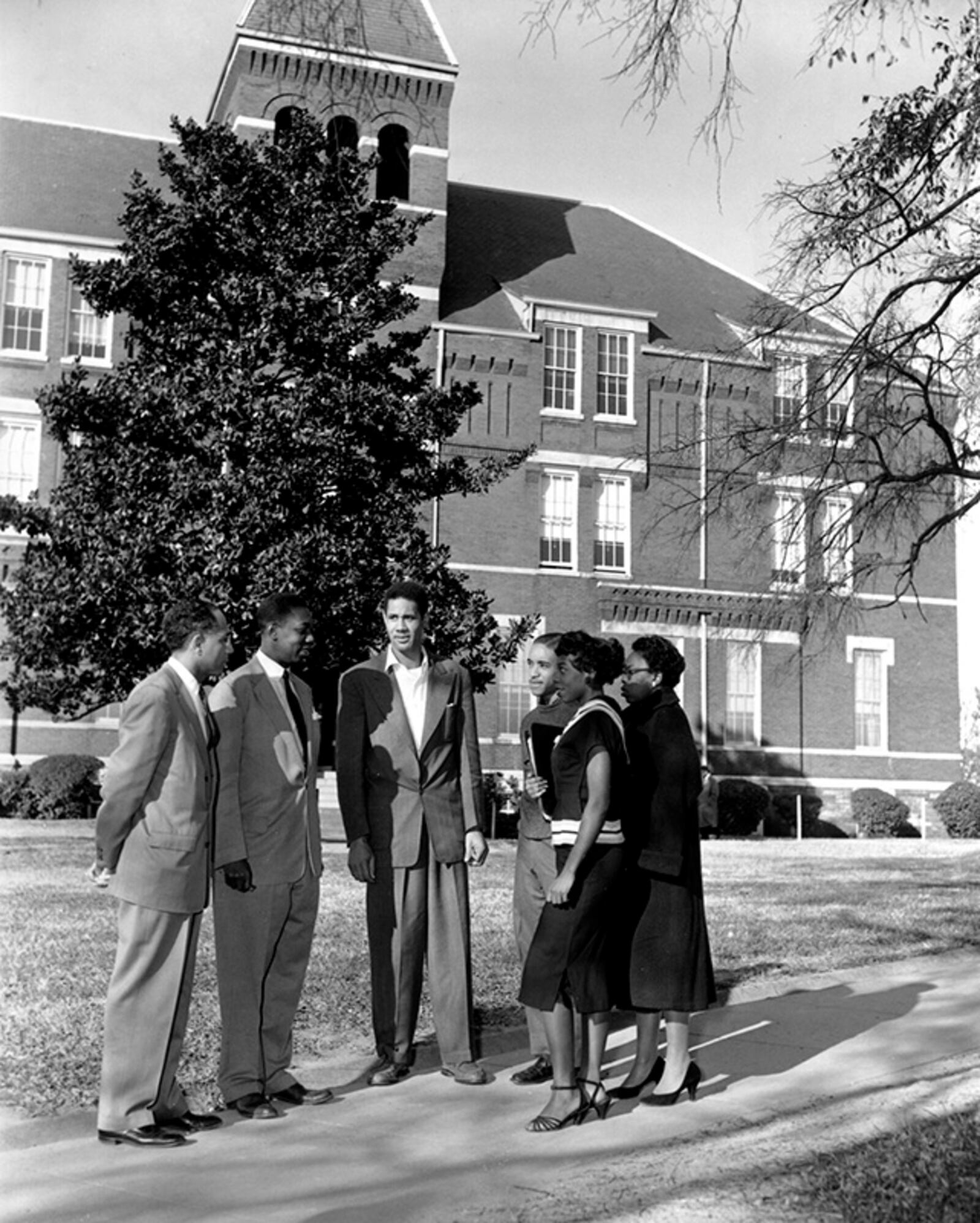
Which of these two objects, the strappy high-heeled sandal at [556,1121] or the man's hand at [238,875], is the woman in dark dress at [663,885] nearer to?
the strappy high-heeled sandal at [556,1121]

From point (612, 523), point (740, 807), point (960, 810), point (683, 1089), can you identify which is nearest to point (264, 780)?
point (683, 1089)

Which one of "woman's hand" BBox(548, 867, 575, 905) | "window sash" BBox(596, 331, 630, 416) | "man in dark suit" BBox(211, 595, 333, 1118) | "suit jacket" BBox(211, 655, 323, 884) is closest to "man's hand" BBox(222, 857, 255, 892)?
"man in dark suit" BBox(211, 595, 333, 1118)

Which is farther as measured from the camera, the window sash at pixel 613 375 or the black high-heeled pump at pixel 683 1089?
the window sash at pixel 613 375

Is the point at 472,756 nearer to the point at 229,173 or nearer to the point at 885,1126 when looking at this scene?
the point at 885,1126

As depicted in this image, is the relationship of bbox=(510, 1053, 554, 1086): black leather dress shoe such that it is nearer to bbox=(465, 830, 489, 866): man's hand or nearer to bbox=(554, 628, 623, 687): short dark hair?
bbox=(465, 830, 489, 866): man's hand

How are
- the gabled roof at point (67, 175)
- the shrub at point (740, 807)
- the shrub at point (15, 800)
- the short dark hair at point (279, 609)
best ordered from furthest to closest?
1. the shrub at point (740, 807)
2. the gabled roof at point (67, 175)
3. the shrub at point (15, 800)
4. the short dark hair at point (279, 609)

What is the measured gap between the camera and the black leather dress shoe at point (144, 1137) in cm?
566

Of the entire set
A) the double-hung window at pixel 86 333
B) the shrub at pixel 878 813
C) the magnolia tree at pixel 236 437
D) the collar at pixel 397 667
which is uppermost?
the double-hung window at pixel 86 333

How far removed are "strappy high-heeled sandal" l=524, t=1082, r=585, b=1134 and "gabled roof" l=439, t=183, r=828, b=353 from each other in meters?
31.3

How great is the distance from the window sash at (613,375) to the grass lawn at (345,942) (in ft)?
54.6

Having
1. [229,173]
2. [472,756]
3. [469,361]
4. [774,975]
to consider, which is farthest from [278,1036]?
[469,361]

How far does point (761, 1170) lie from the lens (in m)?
5.35

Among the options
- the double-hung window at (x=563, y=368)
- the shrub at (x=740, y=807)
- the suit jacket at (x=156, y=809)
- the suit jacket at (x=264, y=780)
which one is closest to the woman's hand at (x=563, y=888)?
the suit jacket at (x=264, y=780)

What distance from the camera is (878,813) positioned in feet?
122
